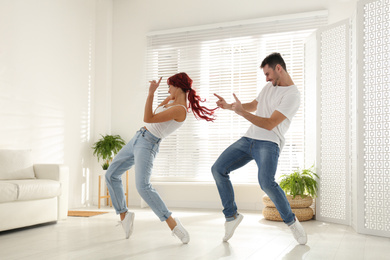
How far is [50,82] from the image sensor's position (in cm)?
553

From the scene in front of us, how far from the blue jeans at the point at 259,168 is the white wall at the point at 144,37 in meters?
2.45

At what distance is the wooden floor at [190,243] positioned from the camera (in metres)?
2.79

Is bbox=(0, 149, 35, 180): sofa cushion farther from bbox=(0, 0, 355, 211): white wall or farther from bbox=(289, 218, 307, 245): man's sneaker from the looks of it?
bbox=(289, 218, 307, 245): man's sneaker

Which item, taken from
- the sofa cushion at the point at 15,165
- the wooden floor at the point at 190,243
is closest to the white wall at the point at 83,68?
the sofa cushion at the point at 15,165

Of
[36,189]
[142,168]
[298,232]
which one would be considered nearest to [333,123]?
[298,232]

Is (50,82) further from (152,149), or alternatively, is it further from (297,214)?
(297,214)

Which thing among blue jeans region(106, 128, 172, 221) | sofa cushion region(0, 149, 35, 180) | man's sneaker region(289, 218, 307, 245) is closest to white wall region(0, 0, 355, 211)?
sofa cushion region(0, 149, 35, 180)

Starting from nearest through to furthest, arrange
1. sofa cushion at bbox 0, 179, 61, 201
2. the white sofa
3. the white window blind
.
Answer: the white sofa
sofa cushion at bbox 0, 179, 61, 201
the white window blind

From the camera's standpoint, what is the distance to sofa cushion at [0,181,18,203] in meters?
3.65

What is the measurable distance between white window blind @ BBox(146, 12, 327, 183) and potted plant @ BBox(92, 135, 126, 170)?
2.12 feet

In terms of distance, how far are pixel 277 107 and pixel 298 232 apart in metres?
0.93

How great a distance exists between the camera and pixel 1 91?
473 cm

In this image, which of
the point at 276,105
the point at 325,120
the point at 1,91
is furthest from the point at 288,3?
the point at 1,91

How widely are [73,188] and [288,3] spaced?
3.90 m
